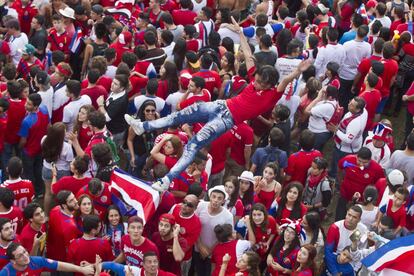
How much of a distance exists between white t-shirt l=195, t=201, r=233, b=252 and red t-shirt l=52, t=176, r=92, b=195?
1460mm

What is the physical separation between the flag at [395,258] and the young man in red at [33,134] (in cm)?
509

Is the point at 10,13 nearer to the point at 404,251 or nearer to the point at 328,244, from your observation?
the point at 328,244

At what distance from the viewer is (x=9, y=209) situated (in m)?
9.93

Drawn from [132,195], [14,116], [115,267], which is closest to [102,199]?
[132,195]

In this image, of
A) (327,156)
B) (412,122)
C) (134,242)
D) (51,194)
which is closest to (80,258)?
(134,242)

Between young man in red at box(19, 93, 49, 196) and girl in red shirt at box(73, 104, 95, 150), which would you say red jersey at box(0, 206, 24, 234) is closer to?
girl in red shirt at box(73, 104, 95, 150)

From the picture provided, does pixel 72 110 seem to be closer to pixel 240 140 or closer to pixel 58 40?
pixel 240 140

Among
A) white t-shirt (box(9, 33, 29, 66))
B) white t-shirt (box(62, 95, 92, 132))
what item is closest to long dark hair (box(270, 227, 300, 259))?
white t-shirt (box(62, 95, 92, 132))

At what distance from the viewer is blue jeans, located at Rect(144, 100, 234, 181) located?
1092 cm

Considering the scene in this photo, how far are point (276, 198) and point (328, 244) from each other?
105 cm

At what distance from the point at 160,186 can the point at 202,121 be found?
140 centimetres

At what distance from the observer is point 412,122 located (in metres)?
14.6

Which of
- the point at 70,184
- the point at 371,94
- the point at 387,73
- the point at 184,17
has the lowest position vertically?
the point at 184,17

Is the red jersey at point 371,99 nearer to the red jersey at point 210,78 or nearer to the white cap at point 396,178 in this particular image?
the red jersey at point 210,78
